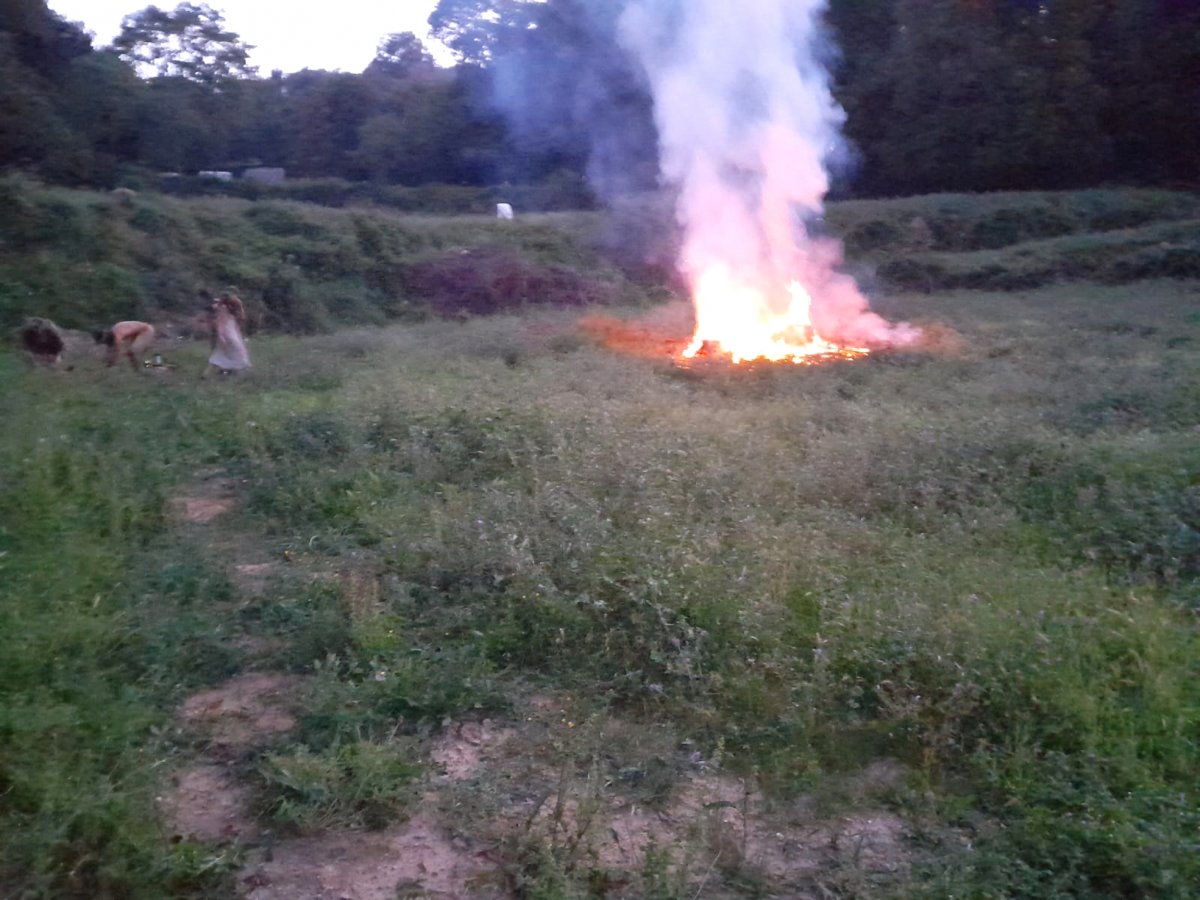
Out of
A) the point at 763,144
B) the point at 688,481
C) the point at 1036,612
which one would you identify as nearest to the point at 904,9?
the point at 763,144

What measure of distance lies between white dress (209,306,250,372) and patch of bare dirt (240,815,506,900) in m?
9.80

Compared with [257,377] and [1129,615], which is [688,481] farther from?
[257,377]

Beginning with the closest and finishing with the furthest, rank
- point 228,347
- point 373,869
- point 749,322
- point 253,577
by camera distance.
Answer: point 373,869 → point 253,577 → point 228,347 → point 749,322

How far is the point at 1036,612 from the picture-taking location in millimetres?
5125

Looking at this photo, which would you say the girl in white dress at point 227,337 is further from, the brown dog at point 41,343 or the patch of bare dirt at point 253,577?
the patch of bare dirt at point 253,577

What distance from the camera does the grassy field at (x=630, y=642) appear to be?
375 centimetres

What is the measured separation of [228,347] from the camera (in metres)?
12.8

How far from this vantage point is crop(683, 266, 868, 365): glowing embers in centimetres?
1455

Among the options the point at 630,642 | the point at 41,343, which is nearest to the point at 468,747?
the point at 630,642

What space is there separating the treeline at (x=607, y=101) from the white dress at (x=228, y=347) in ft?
44.8

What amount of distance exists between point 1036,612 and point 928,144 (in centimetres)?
2822

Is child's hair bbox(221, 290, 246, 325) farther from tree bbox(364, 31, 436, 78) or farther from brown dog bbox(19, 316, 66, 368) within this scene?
tree bbox(364, 31, 436, 78)

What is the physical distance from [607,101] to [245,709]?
1136 inches

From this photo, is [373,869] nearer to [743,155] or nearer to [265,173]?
[743,155]
